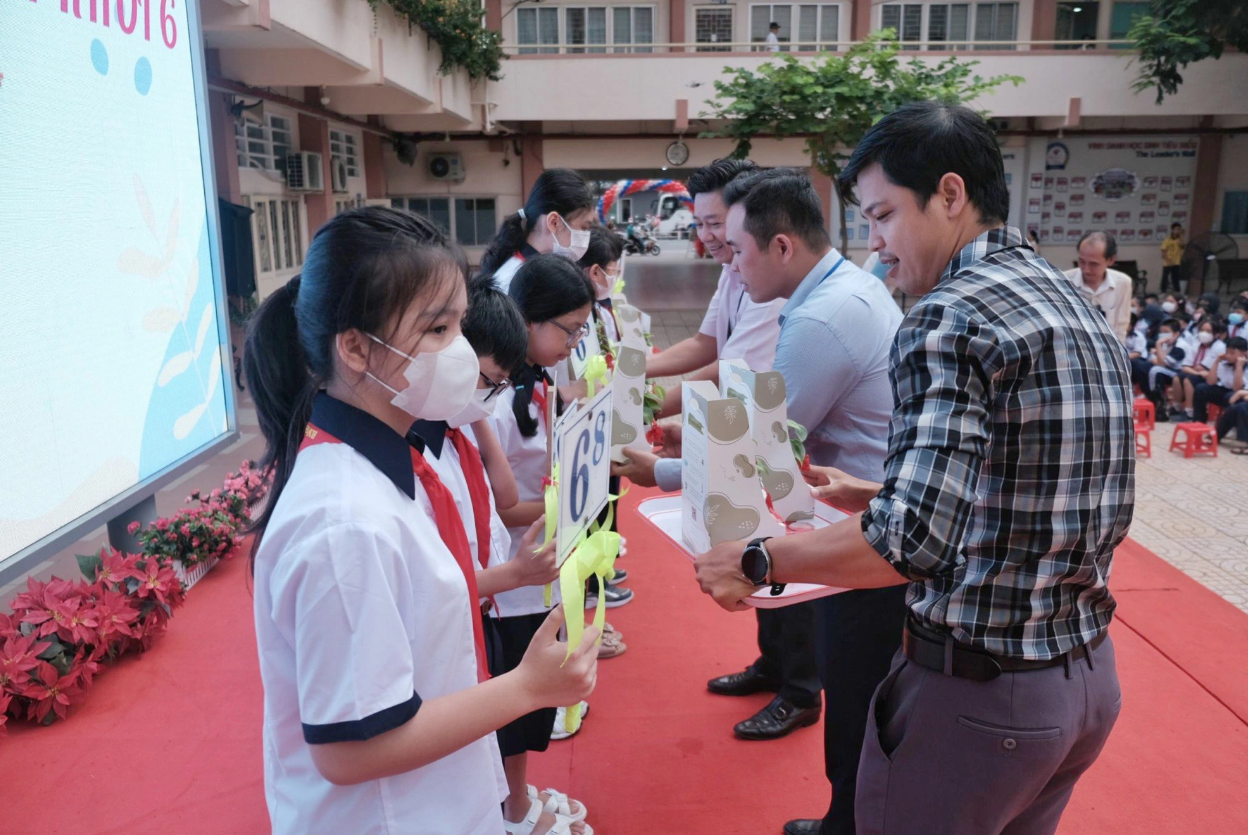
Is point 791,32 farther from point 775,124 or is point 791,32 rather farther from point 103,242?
point 103,242

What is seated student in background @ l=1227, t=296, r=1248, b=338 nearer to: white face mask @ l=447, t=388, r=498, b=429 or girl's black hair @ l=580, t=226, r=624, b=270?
girl's black hair @ l=580, t=226, r=624, b=270

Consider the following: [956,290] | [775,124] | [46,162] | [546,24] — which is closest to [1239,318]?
[775,124]

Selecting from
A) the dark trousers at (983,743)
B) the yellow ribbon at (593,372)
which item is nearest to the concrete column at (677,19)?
the yellow ribbon at (593,372)

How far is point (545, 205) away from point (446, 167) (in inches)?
428

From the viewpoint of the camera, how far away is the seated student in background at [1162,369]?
23.3 ft

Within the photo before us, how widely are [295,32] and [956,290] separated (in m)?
5.54

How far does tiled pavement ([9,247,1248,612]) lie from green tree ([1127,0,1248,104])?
7.01 m

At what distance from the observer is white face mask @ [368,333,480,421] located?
109cm

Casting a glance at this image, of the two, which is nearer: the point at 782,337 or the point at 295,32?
the point at 782,337

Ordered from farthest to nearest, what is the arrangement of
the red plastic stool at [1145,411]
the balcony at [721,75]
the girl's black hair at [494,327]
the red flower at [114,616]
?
the balcony at [721,75] < the red plastic stool at [1145,411] < the red flower at [114,616] < the girl's black hair at [494,327]

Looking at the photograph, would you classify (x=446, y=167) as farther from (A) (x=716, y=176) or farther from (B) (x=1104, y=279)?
(A) (x=716, y=176)

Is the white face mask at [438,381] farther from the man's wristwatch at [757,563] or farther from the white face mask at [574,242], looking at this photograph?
the white face mask at [574,242]

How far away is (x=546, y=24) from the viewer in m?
13.2

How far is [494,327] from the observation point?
1771 mm
